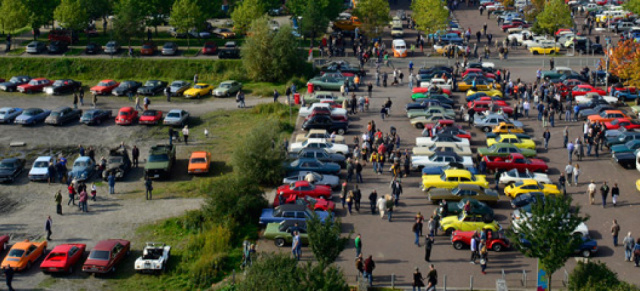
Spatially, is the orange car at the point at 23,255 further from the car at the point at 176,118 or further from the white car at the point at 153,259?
the car at the point at 176,118

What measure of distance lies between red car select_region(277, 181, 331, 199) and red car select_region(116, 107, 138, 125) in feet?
65.0

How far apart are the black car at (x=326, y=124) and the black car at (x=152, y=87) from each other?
705 inches

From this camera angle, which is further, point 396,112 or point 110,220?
point 396,112

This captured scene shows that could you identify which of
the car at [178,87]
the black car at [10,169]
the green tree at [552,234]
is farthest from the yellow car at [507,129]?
the black car at [10,169]

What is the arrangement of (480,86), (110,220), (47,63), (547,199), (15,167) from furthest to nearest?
(47,63), (480,86), (15,167), (110,220), (547,199)

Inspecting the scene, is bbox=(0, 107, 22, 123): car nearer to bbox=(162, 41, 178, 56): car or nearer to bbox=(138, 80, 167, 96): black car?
bbox=(138, 80, 167, 96): black car

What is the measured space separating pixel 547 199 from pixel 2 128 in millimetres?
41948

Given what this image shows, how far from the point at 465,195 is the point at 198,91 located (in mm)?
30473

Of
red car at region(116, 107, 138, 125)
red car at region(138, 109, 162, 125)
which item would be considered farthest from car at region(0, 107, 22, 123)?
red car at region(138, 109, 162, 125)

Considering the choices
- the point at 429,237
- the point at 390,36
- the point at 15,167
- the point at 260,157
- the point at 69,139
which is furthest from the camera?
the point at 390,36

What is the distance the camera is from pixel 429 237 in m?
36.7

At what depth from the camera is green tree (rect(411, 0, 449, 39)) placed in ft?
260

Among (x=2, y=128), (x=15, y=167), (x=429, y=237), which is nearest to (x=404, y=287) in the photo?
(x=429, y=237)

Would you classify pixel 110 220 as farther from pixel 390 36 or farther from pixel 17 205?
pixel 390 36
